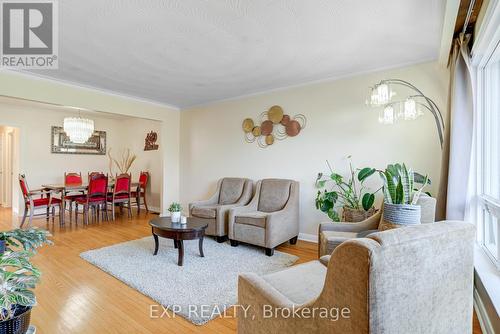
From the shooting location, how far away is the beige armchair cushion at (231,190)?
4.36 m

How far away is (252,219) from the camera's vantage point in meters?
3.42

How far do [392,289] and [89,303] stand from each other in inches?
92.1

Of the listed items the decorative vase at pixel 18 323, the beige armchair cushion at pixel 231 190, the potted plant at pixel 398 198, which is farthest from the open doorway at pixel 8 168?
the potted plant at pixel 398 198

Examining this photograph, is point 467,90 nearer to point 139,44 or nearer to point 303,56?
point 303,56

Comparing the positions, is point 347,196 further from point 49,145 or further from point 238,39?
point 49,145

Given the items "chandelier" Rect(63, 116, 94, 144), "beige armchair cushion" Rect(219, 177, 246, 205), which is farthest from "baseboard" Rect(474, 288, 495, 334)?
"chandelier" Rect(63, 116, 94, 144)

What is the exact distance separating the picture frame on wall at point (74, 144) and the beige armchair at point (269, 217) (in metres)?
5.10

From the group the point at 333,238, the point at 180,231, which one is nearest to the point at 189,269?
the point at 180,231

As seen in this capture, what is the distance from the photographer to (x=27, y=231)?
1604 millimetres

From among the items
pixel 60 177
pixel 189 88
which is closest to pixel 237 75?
pixel 189 88

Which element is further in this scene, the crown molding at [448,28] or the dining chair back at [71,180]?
the dining chair back at [71,180]

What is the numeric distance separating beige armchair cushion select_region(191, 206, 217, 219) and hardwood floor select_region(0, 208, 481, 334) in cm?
110

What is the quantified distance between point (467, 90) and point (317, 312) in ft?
7.60

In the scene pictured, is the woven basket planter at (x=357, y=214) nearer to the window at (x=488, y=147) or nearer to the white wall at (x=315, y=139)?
the white wall at (x=315, y=139)
